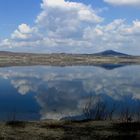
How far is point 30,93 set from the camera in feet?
157

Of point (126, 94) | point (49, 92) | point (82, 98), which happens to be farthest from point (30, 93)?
point (126, 94)

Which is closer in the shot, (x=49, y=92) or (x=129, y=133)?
(x=129, y=133)

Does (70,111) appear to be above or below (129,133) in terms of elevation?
below

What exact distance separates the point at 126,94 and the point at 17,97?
42.6 feet

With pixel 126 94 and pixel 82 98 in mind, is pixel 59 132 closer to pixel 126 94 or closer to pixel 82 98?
pixel 82 98

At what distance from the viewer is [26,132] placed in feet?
47.5

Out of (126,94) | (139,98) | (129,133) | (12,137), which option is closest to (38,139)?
(12,137)

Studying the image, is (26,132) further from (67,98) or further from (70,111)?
(67,98)

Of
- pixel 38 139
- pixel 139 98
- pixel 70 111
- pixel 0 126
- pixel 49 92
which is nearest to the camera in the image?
pixel 38 139

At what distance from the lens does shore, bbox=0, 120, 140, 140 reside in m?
13.8

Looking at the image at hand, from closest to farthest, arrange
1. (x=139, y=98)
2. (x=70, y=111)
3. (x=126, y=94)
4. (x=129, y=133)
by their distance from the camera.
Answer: (x=129, y=133) → (x=70, y=111) → (x=139, y=98) → (x=126, y=94)

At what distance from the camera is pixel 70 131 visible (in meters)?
14.7

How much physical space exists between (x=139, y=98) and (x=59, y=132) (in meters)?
28.8

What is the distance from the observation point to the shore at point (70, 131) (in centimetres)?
1376
